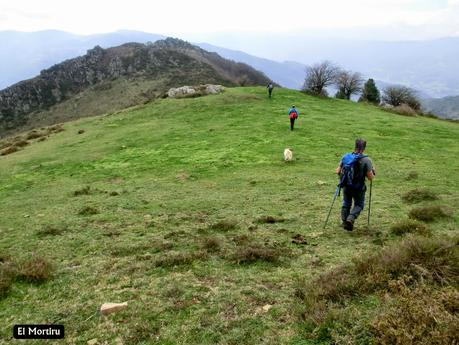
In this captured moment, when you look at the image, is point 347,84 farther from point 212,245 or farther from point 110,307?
point 110,307

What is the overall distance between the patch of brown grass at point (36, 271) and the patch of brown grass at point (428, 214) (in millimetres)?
12343

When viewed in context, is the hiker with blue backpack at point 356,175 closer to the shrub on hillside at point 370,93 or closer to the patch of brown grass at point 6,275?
the patch of brown grass at point 6,275

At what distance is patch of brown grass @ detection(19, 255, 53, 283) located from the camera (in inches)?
410

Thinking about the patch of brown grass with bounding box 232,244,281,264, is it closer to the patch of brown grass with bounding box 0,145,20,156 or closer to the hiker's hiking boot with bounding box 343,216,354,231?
the hiker's hiking boot with bounding box 343,216,354,231

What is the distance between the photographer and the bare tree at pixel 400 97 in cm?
7208

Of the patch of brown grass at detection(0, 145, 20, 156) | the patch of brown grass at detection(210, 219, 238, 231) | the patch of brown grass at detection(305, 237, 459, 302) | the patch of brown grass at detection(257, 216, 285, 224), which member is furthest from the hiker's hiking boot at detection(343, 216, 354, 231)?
the patch of brown grass at detection(0, 145, 20, 156)

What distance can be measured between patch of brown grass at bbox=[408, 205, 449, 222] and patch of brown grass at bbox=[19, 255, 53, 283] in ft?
40.5

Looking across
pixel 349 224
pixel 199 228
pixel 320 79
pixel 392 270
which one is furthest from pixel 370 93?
pixel 392 270

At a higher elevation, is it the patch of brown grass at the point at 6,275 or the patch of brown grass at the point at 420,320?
the patch of brown grass at the point at 420,320

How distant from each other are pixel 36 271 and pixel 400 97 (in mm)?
76213

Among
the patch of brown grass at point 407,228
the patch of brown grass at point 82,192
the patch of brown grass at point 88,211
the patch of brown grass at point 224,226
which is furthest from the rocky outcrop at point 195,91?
the patch of brown grass at point 407,228

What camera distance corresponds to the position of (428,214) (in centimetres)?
1412

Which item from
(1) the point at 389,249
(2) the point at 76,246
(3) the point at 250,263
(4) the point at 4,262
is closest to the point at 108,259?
(2) the point at 76,246

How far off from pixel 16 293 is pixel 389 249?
927 centimetres
